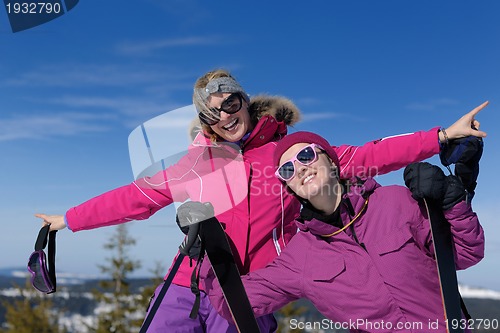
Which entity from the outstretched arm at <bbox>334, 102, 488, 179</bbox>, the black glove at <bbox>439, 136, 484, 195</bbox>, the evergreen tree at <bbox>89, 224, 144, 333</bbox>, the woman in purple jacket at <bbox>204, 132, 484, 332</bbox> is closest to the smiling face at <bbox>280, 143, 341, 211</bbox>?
the woman in purple jacket at <bbox>204, 132, 484, 332</bbox>

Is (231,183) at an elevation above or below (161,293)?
above

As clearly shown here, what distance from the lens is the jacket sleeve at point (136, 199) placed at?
12.0 feet

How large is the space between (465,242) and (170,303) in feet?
7.17

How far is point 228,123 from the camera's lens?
3.59 meters

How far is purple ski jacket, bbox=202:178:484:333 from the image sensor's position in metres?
2.47

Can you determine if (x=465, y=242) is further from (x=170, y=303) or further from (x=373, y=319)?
(x=170, y=303)

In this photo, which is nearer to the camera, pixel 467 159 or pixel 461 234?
pixel 461 234

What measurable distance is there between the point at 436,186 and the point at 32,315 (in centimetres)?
3113

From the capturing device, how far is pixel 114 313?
98.4 ft

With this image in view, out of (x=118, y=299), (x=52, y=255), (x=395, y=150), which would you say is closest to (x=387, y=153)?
(x=395, y=150)

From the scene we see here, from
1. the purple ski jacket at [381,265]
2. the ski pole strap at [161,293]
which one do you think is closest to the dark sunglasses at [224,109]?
the ski pole strap at [161,293]

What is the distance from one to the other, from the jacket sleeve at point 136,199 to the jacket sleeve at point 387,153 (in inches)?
45.7

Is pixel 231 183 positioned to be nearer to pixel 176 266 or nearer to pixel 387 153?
pixel 176 266

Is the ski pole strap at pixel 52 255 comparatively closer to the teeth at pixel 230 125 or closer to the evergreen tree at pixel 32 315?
the teeth at pixel 230 125
